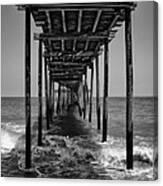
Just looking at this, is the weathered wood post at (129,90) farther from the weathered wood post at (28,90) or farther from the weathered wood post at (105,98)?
the weathered wood post at (28,90)

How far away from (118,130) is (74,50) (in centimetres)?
52

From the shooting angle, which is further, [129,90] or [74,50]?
[74,50]

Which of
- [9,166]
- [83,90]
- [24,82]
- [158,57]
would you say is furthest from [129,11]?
[9,166]

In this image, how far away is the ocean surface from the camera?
2709 millimetres

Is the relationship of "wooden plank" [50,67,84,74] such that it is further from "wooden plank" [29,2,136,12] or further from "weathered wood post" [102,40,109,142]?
"wooden plank" [29,2,136,12]

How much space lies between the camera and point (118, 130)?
279cm

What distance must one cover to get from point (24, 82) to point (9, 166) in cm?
47

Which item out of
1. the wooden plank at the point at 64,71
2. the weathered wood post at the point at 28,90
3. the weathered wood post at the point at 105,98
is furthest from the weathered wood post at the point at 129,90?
the weathered wood post at the point at 28,90

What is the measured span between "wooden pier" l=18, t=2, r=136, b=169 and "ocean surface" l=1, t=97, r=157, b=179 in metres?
0.03

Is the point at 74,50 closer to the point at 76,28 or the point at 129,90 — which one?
the point at 76,28

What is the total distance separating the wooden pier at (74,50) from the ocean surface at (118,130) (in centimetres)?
3

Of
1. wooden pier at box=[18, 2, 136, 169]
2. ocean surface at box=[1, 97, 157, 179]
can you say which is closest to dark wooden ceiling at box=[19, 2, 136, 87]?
wooden pier at box=[18, 2, 136, 169]

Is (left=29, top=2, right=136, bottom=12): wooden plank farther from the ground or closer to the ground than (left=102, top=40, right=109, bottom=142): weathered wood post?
farther from the ground

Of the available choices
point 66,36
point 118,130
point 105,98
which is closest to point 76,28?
point 66,36
